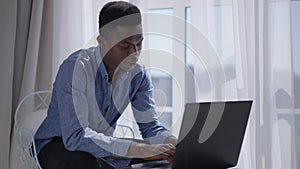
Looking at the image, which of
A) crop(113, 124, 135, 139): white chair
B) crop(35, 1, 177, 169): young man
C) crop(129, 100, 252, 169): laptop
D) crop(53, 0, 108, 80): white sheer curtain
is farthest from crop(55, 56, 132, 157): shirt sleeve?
crop(53, 0, 108, 80): white sheer curtain

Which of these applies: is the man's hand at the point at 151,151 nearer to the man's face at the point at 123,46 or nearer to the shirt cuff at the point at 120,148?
the shirt cuff at the point at 120,148

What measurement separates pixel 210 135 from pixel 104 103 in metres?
0.41

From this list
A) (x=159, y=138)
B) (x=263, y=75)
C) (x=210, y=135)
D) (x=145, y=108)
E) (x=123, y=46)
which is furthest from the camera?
(x=263, y=75)

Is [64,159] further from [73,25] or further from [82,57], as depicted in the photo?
[73,25]

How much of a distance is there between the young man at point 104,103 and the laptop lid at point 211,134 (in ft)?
0.36

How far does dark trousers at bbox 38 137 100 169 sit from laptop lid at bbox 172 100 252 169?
0.26 m

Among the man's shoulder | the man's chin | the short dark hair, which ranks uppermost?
the short dark hair

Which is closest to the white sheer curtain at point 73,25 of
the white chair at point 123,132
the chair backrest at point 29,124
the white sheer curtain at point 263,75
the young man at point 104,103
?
the chair backrest at point 29,124

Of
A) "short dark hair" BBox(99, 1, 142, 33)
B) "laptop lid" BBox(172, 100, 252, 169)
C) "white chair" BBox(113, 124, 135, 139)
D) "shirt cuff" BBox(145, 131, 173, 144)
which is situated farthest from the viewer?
"white chair" BBox(113, 124, 135, 139)

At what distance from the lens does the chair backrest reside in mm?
1551

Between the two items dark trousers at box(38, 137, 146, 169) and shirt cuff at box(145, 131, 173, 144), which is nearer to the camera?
dark trousers at box(38, 137, 146, 169)

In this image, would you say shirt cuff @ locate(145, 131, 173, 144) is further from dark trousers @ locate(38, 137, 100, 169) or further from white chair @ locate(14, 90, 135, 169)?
white chair @ locate(14, 90, 135, 169)

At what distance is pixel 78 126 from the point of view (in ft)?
4.11

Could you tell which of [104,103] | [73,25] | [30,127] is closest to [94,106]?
[104,103]
